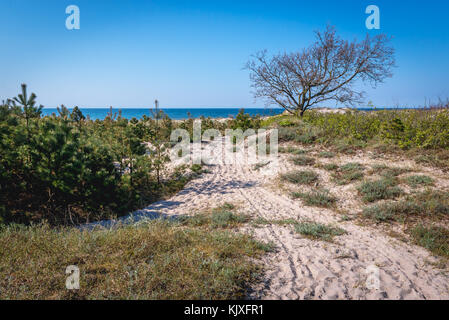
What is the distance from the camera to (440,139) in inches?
318

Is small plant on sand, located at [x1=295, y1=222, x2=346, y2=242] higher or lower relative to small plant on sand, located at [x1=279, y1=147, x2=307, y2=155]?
lower

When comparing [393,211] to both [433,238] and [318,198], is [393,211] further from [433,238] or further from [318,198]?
[318,198]

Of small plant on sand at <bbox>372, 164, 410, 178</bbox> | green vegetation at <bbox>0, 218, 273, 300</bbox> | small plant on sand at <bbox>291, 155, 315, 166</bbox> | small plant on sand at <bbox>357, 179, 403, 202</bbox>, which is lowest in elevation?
green vegetation at <bbox>0, 218, 273, 300</bbox>

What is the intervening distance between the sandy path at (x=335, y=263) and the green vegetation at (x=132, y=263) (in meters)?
0.39

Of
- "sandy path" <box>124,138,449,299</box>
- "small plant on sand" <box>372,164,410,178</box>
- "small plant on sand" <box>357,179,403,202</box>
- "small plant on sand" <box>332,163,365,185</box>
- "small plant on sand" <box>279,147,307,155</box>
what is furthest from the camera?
"small plant on sand" <box>279,147,307,155</box>

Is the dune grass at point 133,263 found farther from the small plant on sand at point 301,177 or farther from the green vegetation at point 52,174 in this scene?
the small plant on sand at point 301,177

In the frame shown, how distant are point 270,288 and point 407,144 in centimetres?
835

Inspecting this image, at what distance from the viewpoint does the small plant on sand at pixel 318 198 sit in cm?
605

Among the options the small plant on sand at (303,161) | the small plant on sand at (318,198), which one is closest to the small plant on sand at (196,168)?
the small plant on sand at (303,161)

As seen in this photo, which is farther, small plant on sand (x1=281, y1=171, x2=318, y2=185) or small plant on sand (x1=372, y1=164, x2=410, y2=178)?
small plant on sand (x1=281, y1=171, x2=318, y2=185)

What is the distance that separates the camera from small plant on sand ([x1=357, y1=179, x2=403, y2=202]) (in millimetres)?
5954

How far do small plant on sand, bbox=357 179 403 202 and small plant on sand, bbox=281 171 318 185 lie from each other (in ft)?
4.54

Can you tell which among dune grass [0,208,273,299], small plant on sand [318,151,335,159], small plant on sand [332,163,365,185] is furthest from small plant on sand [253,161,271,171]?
dune grass [0,208,273,299]

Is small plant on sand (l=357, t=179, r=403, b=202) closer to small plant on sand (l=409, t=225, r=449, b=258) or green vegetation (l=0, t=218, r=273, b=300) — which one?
small plant on sand (l=409, t=225, r=449, b=258)
